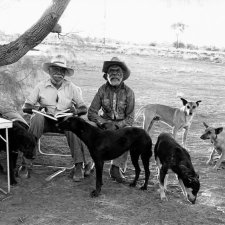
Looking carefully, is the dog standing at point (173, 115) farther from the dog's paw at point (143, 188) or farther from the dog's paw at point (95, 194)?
the dog's paw at point (95, 194)

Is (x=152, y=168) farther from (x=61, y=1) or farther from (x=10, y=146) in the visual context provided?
(x=61, y=1)

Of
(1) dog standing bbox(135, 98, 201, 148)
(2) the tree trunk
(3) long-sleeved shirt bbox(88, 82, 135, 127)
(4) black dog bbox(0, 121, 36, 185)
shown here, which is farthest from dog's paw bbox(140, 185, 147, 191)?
(1) dog standing bbox(135, 98, 201, 148)

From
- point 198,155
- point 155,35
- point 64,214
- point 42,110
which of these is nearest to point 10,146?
point 42,110

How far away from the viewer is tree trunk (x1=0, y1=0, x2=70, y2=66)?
5527mm

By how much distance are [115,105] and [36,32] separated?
57.7 inches

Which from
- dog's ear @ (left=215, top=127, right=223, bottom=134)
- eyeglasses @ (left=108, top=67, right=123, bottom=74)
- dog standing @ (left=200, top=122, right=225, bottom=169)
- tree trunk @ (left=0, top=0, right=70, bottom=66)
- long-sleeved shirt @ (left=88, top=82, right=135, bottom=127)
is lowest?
dog standing @ (left=200, top=122, right=225, bottom=169)

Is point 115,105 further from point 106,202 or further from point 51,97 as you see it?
point 106,202

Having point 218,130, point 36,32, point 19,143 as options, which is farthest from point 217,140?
point 36,32

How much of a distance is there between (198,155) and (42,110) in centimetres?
286

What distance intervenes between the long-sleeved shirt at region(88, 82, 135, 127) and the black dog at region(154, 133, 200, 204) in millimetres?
902

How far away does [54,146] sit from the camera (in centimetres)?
698

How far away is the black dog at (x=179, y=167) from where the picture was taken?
15.0 ft

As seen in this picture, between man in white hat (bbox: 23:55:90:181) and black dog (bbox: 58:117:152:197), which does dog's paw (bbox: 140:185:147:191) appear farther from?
man in white hat (bbox: 23:55:90:181)

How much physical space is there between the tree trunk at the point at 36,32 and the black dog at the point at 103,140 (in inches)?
51.9
